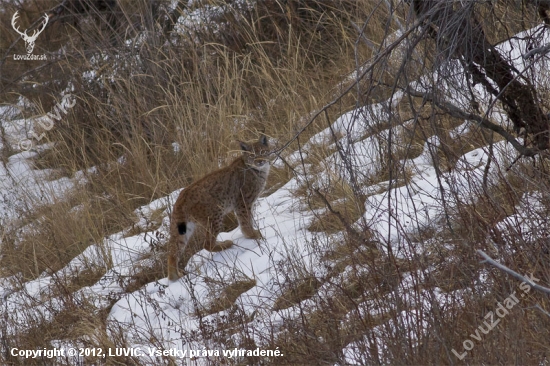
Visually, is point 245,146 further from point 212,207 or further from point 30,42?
point 30,42

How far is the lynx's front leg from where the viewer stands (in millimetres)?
6273

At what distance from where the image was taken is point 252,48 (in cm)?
905

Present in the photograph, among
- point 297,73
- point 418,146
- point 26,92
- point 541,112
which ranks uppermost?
point 26,92

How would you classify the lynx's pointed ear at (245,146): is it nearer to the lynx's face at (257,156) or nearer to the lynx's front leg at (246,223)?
the lynx's face at (257,156)

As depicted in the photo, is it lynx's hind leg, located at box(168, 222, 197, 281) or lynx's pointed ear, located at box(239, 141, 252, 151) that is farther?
lynx's pointed ear, located at box(239, 141, 252, 151)

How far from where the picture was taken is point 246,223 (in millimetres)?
6387

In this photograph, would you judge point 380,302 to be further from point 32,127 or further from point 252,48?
point 32,127

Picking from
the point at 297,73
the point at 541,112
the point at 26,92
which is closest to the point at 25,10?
the point at 26,92

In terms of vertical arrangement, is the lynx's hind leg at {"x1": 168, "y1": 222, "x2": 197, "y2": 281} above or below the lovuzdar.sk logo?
below

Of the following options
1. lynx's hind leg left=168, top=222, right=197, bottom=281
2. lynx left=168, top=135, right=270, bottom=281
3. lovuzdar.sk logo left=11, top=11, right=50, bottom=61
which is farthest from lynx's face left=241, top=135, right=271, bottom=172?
lovuzdar.sk logo left=11, top=11, right=50, bottom=61

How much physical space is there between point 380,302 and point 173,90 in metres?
5.03

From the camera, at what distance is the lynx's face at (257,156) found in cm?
660

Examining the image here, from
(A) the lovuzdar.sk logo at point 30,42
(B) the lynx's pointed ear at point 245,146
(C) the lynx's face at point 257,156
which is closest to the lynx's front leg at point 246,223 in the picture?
(C) the lynx's face at point 257,156

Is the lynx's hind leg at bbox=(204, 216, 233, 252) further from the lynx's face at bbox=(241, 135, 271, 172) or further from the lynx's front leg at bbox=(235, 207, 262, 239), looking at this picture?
the lynx's face at bbox=(241, 135, 271, 172)
